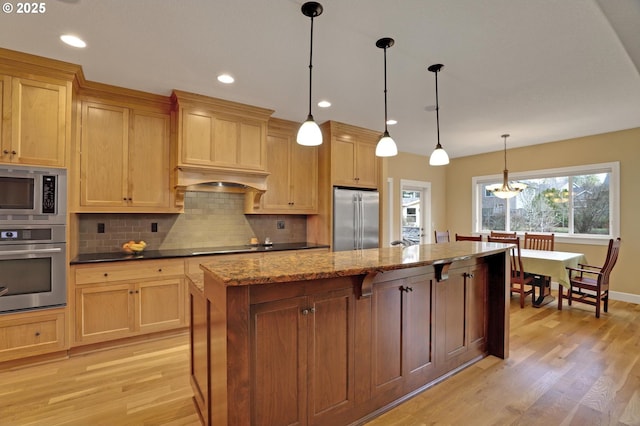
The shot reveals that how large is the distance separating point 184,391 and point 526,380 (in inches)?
107

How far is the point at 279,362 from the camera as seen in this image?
5.32ft

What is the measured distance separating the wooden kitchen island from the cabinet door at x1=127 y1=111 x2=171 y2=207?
6.07 ft

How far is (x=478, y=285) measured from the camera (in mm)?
2775

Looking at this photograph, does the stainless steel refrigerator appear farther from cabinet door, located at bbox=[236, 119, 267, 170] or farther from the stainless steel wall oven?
the stainless steel wall oven

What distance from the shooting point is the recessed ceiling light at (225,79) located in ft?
9.46

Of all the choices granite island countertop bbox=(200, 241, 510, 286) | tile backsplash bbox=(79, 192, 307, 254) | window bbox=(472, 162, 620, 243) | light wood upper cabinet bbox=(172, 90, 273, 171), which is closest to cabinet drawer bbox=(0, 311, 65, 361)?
tile backsplash bbox=(79, 192, 307, 254)

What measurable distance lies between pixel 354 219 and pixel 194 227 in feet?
7.15

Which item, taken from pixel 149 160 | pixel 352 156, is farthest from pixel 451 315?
pixel 149 160

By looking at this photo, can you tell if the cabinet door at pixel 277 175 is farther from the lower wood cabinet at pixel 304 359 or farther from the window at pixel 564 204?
the window at pixel 564 204

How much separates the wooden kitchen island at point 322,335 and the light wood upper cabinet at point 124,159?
73.6 inches

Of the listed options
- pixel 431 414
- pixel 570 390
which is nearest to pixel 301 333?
pixel 431 414

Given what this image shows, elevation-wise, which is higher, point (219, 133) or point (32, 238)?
point (219, 133)

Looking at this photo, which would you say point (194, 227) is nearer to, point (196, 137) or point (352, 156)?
point (196, 137)

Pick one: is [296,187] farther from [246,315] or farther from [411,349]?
[246,315]
